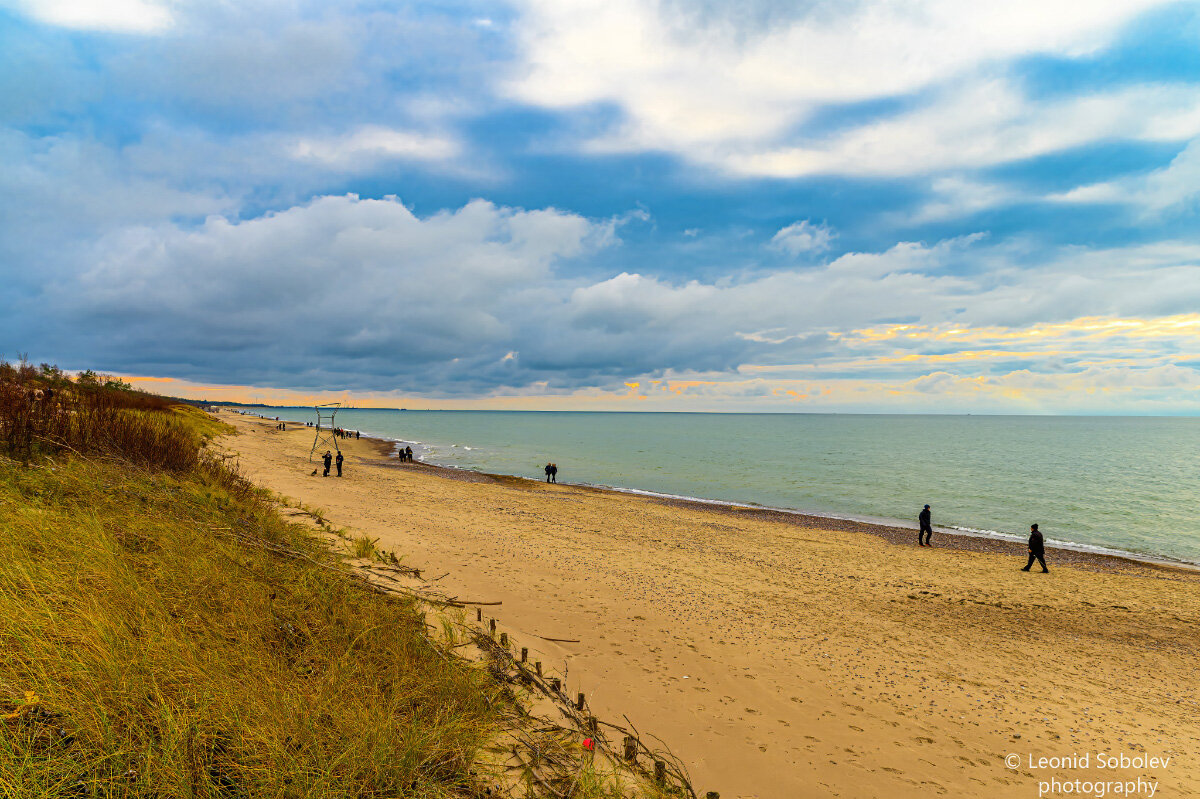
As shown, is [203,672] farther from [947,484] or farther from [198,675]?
[947,484]

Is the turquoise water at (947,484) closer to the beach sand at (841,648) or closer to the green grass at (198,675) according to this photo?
the beach sand at (841,648)

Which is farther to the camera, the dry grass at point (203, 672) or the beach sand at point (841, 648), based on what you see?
the beach sand at point (841, 648)

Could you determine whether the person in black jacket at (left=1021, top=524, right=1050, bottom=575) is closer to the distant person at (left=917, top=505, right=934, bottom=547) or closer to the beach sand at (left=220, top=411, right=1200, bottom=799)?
the beach sand at (left=220, top=411, right=1200, bottom=799)

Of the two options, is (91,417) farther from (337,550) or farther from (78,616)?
(78,616)

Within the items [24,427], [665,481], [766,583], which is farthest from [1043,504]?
[24,427]

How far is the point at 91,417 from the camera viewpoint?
10609mm

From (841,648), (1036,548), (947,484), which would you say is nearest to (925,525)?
(1036,548)

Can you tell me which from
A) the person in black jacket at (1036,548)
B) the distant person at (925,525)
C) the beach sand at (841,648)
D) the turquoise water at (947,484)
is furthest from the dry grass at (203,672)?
the turquoise water at (947,484)

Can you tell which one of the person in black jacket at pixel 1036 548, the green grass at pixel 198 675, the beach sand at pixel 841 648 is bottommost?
the beach sand at pixel 841 648

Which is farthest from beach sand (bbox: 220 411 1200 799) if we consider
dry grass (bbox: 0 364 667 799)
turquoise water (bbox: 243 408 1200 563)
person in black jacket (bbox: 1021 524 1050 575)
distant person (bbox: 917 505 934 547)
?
turquoise water (bbox: 243 408 1200 563)

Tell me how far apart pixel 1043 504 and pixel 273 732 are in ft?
167

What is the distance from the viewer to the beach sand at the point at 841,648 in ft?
23.7

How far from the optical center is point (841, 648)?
10.9 meters

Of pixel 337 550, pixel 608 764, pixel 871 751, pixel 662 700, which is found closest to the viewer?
pixel 608 764
